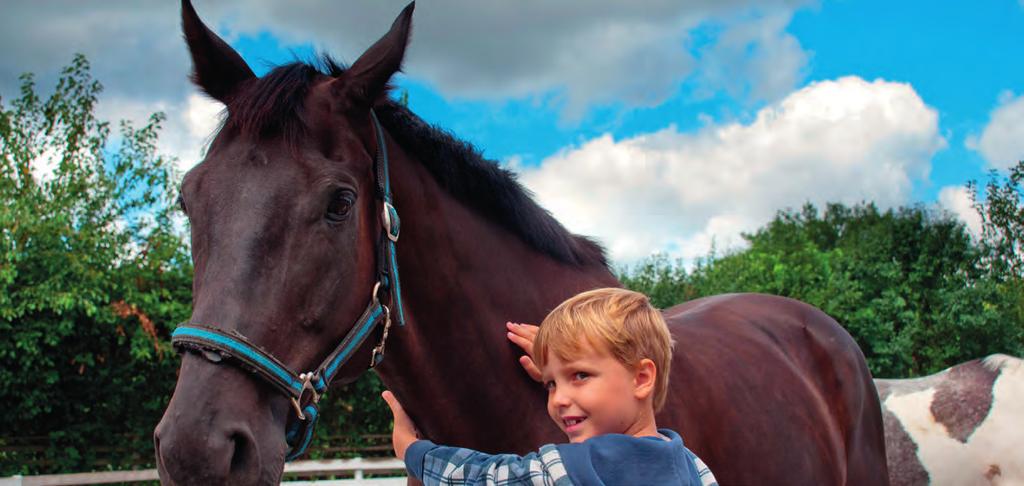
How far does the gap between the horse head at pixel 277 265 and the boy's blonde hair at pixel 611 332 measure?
553mm

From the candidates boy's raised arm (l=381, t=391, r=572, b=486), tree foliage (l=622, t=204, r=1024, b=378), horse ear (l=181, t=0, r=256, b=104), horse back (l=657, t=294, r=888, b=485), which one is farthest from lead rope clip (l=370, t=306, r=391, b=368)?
tree foliage (l=622, t=204, r=1024, b=378)

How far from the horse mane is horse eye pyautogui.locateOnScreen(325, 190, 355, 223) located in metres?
0.19

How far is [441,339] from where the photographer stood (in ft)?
7.91

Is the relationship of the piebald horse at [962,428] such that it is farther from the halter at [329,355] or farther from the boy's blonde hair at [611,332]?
the halter at [329,355]

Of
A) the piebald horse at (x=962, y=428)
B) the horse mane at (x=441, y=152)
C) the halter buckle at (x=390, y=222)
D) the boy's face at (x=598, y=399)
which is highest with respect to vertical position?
the horse mane at (x=441, y=152)

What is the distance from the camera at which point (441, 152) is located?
8.48 ft

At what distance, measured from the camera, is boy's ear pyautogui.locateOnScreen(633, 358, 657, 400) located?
179cm

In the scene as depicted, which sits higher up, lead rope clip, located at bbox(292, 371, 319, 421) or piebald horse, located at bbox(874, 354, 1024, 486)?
lead rope clip, located at bbox(292, 371, 319, 421)

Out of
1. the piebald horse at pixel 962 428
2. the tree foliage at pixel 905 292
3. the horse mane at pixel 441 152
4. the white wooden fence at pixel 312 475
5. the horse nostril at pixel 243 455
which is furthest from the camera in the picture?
the tree foliage at pixel 905 292

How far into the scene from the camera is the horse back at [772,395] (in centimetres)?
296

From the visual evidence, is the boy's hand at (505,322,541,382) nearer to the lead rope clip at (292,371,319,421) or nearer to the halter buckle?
the halter buckle

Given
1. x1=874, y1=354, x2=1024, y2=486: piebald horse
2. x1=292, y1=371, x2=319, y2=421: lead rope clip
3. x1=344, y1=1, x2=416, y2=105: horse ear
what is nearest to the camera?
x1=292, y1=371, x2=319, y2=421: lead rope clip

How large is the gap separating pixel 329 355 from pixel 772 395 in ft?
7.19

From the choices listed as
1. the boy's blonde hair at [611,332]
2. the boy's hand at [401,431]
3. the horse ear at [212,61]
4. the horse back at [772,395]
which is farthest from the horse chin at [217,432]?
the horse back at [772,395]
